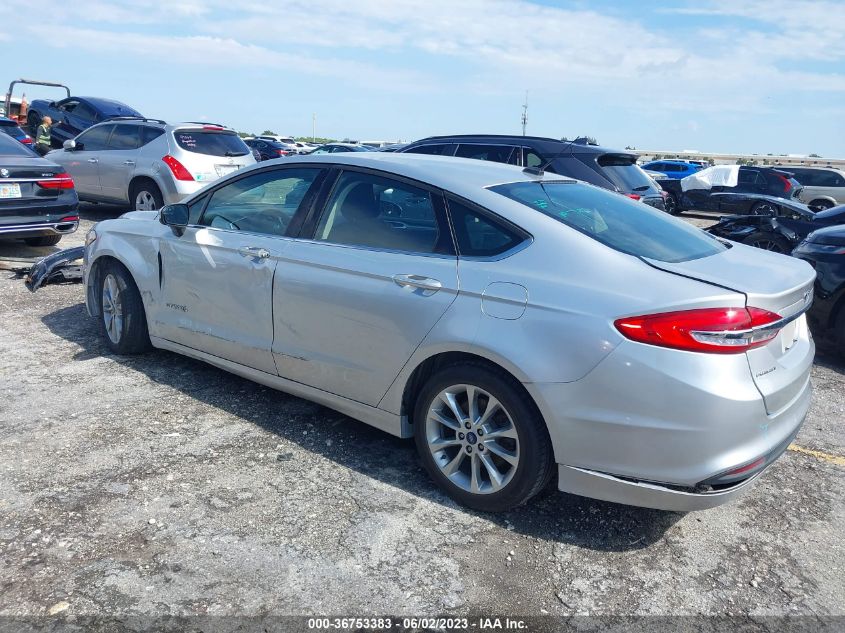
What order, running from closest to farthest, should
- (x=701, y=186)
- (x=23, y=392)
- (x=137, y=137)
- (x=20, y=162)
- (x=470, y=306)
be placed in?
1. (x=470, y=306)
2. (x=23, y=392)
3. (x=20, y=162)
4. (x=137, y=137)
5. (x=701, y=186)

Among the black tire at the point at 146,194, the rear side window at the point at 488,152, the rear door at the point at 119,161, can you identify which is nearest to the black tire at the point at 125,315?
the rear side window at the point at 488,152

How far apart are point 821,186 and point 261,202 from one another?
844 inches

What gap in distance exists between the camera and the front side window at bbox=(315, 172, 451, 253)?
3541 millimetres

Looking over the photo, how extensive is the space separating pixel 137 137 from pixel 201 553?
31.2ft

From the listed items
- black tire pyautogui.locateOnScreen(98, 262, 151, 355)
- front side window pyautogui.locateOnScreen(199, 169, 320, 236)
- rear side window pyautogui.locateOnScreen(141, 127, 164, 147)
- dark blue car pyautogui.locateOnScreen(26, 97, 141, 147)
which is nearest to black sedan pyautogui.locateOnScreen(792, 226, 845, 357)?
front side window pyautogui.locateOnScreen(199, 169, 320, 236)

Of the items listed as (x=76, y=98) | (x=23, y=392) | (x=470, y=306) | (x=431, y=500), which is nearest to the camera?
(x=470, y=306)

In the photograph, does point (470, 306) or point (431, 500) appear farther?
point (431, 500)

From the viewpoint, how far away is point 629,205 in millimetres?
4004

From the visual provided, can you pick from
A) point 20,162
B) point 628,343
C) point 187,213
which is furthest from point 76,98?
point 628,343

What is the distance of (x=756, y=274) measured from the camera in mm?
3156

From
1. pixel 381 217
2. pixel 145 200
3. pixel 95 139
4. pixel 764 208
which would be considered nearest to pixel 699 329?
pixel 381 217

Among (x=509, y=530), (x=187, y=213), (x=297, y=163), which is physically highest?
(x=297, y=163)

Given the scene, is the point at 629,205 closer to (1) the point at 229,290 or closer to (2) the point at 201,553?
(1) the point at 229,290

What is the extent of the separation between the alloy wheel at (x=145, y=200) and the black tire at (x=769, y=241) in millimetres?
8610
